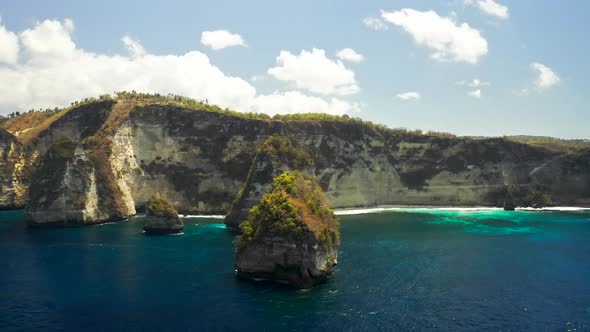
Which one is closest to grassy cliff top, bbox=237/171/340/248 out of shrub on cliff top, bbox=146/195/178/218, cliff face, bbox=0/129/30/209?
shrub on cliff top, bbox=146/195/178/218

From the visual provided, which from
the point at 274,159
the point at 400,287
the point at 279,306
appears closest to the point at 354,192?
the point at 274,159

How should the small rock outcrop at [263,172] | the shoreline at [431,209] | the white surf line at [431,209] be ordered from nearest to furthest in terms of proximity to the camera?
the small rock outcrop at [263,172] → the white surf line at [431,209] → the shoreline at [431,209]

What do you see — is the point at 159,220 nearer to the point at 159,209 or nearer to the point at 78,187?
the point at 159,209

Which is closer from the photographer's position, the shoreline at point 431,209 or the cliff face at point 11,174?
the cliff face at point 11,174

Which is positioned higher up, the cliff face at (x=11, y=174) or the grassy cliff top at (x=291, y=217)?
the cliff face at (x=11, y=174)

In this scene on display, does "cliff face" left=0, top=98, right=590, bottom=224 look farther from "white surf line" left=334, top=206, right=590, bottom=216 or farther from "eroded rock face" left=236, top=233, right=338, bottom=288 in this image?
"eroded rock face" left=236, top=233, right=338, bottom=288

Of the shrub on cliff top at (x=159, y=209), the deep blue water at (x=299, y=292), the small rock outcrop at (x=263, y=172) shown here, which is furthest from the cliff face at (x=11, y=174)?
the small rock outcrop at (x=263, y=172)

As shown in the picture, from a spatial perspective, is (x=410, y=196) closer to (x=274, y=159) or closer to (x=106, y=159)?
(x=274, y=159)

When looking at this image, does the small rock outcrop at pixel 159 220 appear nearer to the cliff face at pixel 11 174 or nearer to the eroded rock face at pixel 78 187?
the eroded rock face at pixel 78 187
